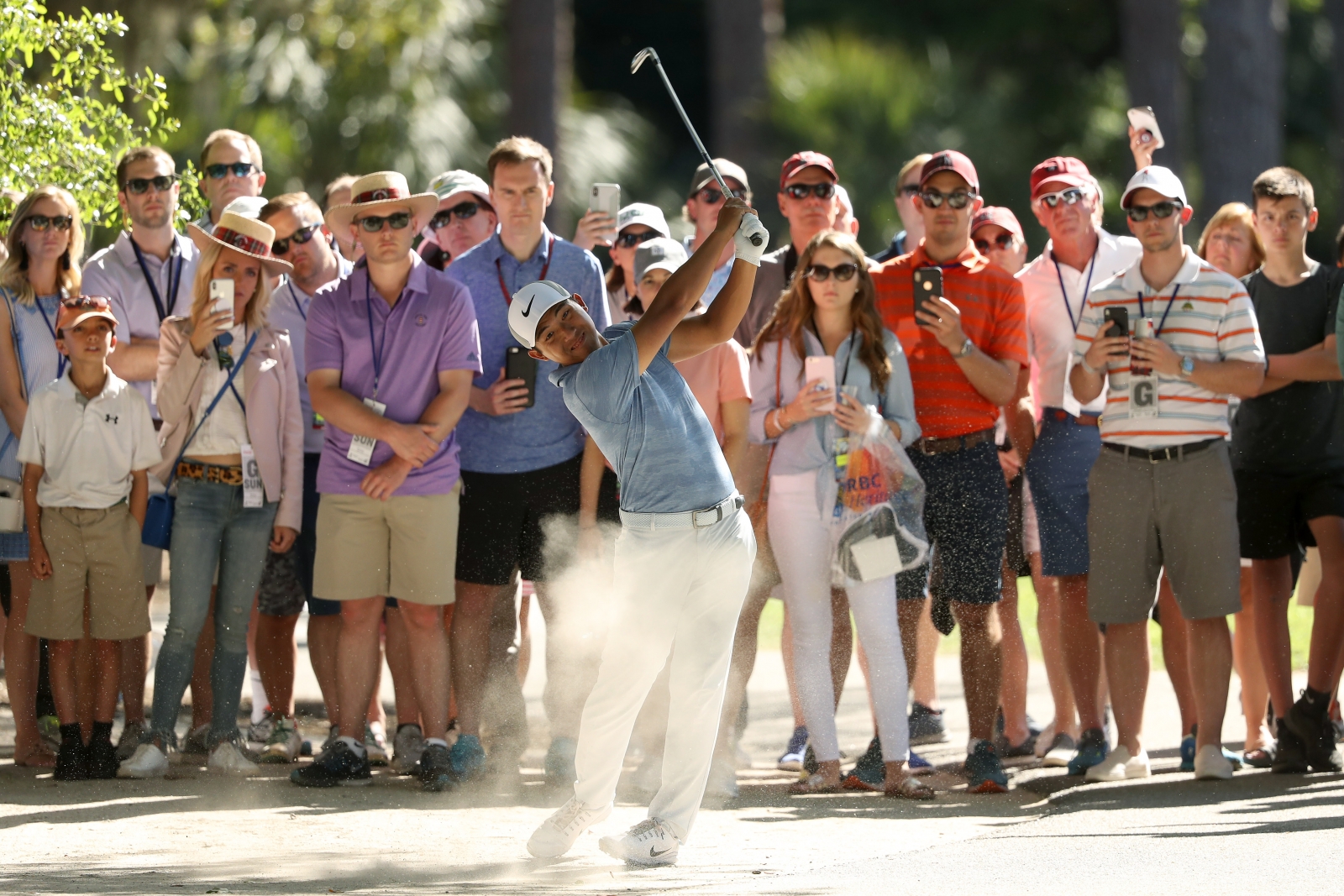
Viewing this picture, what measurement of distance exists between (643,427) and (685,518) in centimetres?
33

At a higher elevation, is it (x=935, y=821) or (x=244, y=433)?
(x=244, y=433)

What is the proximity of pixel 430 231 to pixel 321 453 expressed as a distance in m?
1.63

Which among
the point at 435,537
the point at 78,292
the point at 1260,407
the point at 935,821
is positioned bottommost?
the point at 935,821

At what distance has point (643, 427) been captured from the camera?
6.36m

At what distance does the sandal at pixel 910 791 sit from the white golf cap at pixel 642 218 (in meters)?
2.82

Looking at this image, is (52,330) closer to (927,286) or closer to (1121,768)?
(927,286)

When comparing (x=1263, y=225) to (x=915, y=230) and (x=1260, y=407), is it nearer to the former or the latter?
(x=1260, y=407)

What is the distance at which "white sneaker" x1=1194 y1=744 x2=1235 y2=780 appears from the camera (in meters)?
7.71

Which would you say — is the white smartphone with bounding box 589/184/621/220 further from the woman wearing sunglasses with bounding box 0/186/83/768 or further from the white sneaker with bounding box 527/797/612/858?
the white sneaker with bounding box 527/797/612/858

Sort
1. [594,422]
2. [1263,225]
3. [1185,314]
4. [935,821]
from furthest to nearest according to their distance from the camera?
[1263,225] < [1185,314] < [935,821] < [594,422]

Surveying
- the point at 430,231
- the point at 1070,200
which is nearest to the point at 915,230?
the point at 1070,200

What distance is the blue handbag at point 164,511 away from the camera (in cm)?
805

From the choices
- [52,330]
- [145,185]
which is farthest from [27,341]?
[145,185]

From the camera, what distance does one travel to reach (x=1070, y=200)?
8781 millimetres
